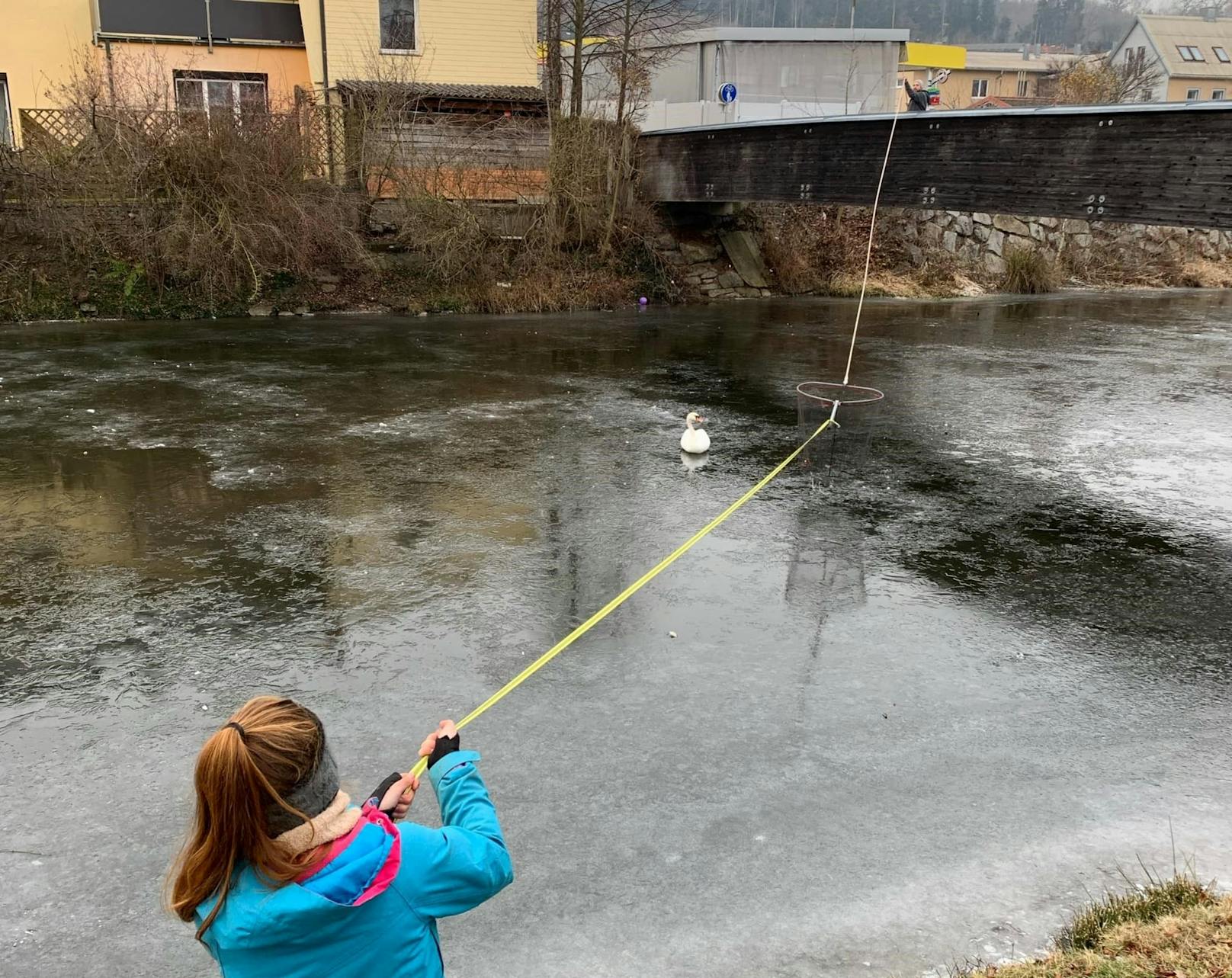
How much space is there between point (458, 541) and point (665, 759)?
11.4ft

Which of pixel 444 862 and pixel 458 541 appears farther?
pixel 458 541

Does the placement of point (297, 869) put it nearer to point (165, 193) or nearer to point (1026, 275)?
point (165, 193)

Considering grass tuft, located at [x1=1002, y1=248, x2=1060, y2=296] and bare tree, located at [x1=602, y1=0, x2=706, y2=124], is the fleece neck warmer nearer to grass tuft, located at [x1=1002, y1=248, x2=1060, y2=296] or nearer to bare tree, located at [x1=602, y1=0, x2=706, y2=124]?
bare tree, located at [x1=602, y1=0, x2=706, y2=124]

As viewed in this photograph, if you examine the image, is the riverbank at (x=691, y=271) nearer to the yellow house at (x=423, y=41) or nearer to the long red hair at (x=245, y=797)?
the yellow house at (x=423, y=41)

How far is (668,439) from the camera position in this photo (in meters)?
11.3

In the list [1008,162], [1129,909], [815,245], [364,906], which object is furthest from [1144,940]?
[815,245]

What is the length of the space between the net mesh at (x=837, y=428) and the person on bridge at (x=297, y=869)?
811 centimetres

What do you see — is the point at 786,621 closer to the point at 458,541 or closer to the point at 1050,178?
the point at 458,541

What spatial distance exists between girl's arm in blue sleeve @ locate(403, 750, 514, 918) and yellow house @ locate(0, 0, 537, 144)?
22138 mm

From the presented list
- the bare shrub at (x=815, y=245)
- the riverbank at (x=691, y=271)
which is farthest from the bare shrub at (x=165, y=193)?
the bare shrub at (x=815, y=245)

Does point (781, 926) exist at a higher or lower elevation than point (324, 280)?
lower

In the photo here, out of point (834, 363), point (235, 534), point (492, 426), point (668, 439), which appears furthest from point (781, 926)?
point (834, 363)

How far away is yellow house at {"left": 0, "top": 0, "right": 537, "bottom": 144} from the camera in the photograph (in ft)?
75.5

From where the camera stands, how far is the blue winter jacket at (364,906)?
6.33 feet
